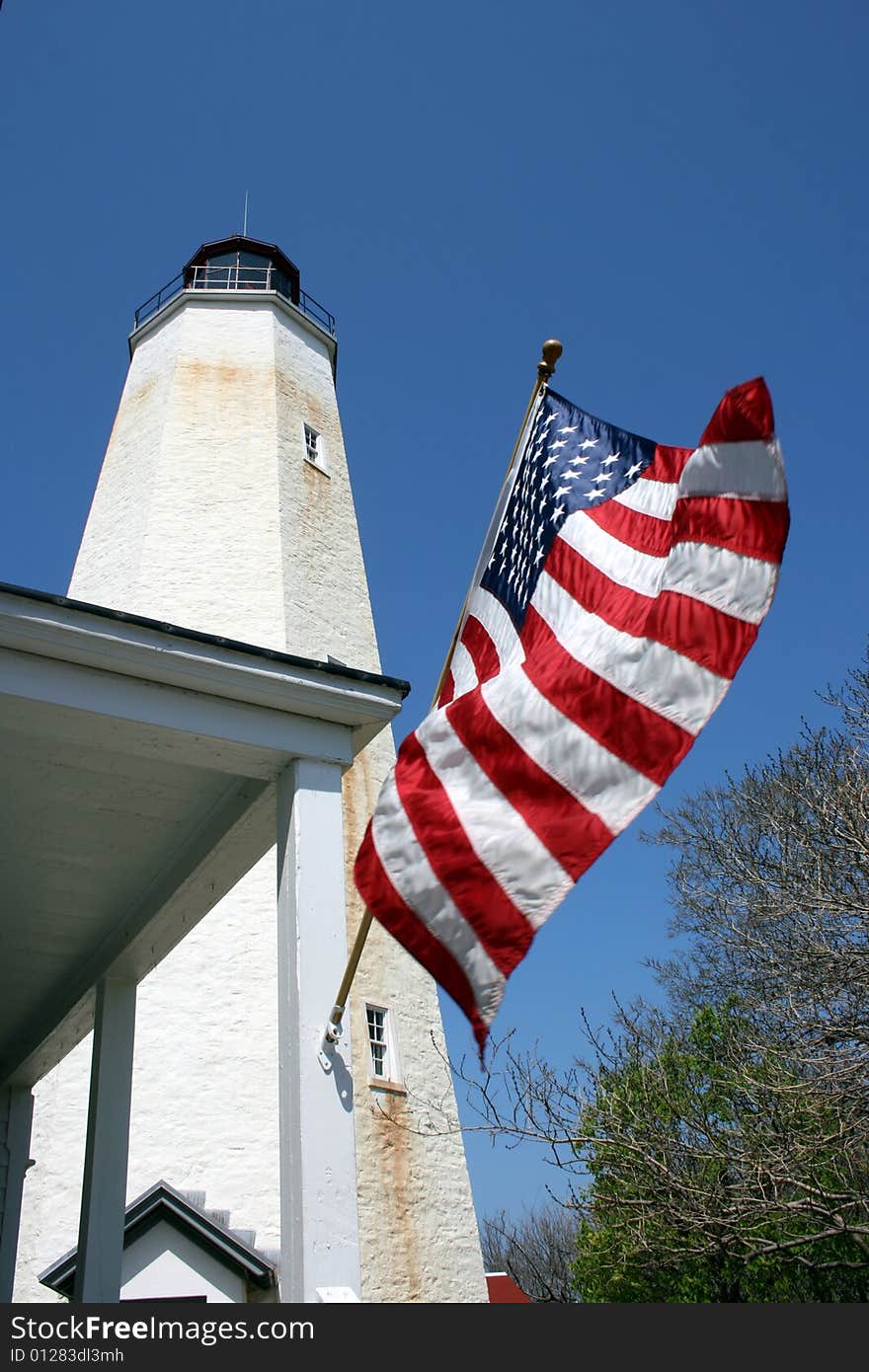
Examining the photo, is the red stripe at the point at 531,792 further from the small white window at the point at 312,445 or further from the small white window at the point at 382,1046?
the small white window at the point at 312,445

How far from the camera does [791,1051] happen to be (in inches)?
441

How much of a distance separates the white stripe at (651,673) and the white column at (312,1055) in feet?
4.95

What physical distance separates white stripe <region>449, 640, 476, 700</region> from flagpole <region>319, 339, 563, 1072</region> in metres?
0.02

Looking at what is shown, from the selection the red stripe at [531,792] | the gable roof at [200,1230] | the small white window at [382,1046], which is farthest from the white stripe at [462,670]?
the small white window at [382,1046]

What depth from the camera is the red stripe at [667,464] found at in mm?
4684

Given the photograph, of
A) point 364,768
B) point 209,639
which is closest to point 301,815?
point 209,639

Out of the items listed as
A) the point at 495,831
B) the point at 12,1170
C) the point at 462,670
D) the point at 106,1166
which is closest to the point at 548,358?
the point at 462,670

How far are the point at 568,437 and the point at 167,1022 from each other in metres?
9.96

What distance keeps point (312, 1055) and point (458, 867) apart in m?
1.33

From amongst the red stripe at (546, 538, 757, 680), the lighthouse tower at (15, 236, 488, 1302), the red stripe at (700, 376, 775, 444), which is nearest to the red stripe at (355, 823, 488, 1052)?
the red stripe at (546, 538, 757, 680)

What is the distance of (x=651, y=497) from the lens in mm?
4719

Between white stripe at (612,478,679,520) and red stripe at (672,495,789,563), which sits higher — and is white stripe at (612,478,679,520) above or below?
above

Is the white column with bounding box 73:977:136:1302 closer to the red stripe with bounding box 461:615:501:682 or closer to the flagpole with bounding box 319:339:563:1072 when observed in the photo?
the flagpole with bounding box 319:339:563:1072

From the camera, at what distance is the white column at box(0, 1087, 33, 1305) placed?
8.81 metres
